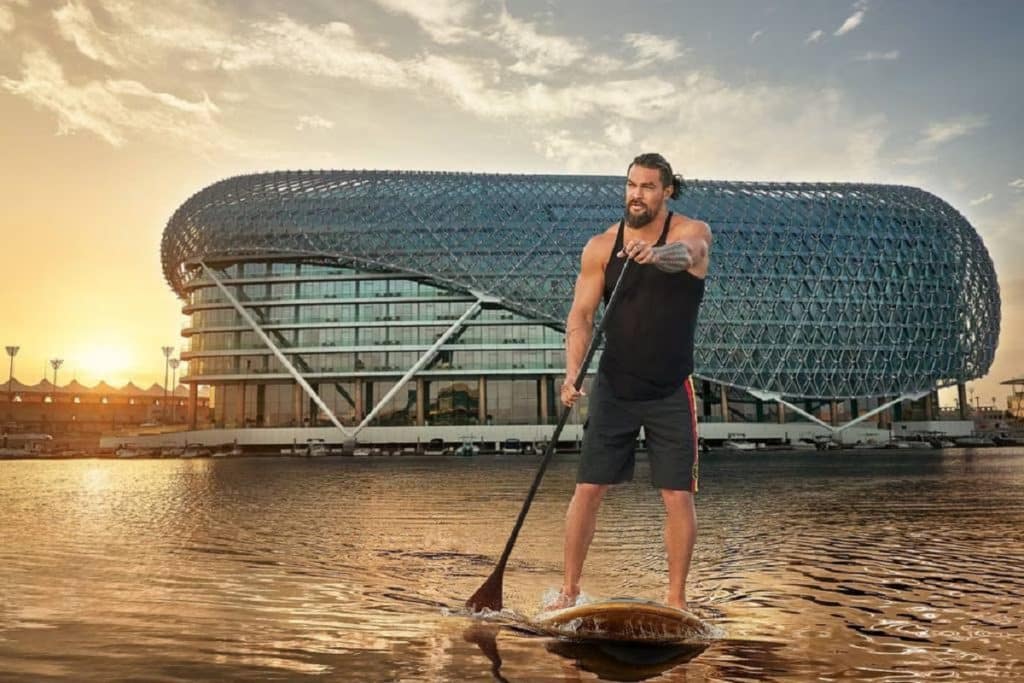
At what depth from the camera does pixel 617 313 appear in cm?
550

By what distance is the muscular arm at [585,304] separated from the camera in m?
5.68

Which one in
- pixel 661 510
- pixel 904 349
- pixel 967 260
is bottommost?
pixel 661 510

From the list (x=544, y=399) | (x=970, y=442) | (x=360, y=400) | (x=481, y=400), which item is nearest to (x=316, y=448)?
(x=360, y=400)

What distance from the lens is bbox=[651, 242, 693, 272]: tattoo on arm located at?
513 centimetres

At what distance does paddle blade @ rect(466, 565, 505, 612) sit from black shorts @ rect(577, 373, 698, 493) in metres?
1.00

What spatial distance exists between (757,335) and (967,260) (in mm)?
24785

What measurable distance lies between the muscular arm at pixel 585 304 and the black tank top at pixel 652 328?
0.46 ft

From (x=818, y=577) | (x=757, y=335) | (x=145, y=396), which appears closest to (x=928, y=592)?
(x=818, y=577)

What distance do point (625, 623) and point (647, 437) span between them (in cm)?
117

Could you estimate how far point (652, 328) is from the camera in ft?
17.9

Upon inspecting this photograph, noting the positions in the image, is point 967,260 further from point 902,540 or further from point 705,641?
point 705,641

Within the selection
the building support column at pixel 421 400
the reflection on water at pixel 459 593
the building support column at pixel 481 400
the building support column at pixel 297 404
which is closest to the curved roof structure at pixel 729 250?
the building support column at pixel 481 400

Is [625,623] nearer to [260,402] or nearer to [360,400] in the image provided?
[360,400]

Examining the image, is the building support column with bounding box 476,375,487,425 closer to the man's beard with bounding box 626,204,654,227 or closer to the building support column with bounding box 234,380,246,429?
the building support column with bounding box 234,380,246,429
